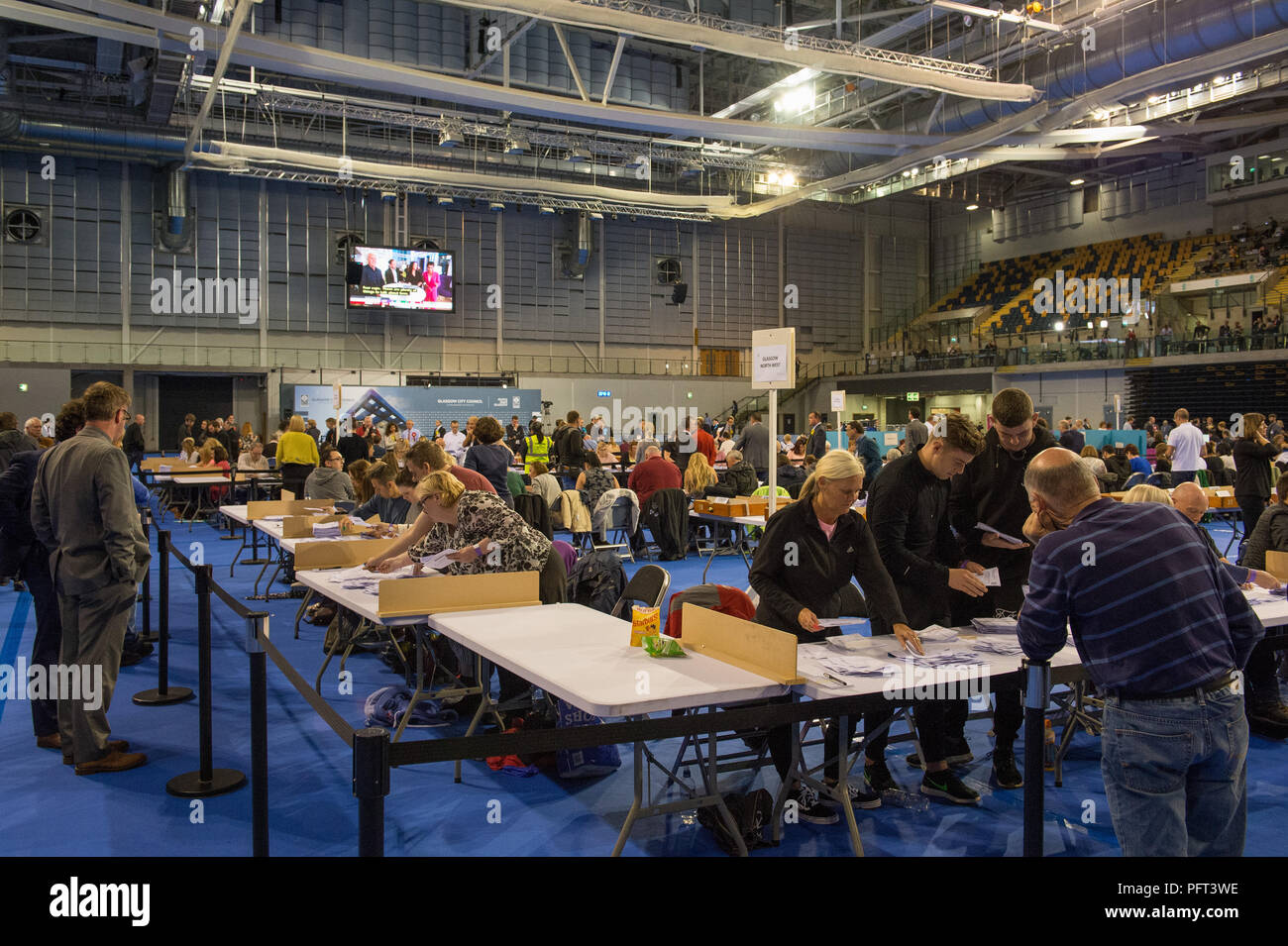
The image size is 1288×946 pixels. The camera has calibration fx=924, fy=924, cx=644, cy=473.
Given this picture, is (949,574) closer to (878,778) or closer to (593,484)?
(878,778)

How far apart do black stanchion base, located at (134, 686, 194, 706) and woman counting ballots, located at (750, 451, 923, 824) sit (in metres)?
3.51

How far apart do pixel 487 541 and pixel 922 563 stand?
78.0 inches

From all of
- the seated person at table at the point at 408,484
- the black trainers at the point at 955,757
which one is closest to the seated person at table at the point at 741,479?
the seated person at table at the point at 408,484

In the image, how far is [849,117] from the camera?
2003cm

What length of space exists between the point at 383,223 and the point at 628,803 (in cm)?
2161

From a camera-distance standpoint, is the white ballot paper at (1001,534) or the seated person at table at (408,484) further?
the seated person at table at (408,484)

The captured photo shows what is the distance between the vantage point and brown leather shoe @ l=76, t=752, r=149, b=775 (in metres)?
4.02

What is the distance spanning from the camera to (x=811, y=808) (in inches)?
138

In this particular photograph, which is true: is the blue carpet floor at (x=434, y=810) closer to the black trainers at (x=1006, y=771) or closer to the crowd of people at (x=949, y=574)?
the black trainers at (x=1006, y=771)

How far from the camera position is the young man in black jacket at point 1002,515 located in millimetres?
3707

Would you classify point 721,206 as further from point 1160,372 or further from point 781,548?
point 781,548

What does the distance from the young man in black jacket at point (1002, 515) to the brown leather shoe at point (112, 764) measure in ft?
Answer: 12.0

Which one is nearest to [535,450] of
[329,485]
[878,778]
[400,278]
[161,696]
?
[329,485]
